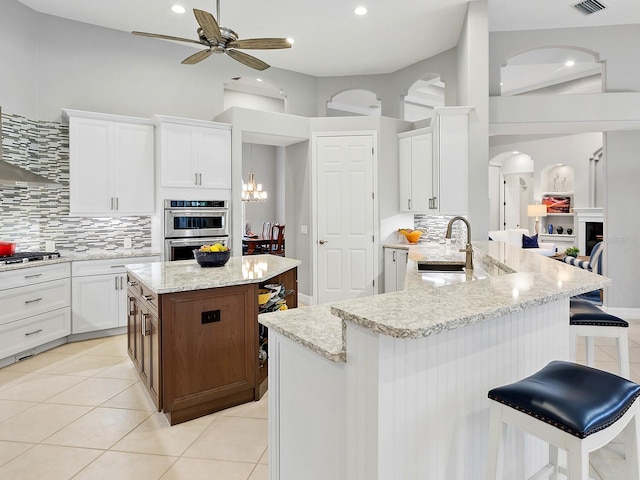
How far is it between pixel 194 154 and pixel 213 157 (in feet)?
0.80

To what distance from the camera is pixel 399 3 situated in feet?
14.3

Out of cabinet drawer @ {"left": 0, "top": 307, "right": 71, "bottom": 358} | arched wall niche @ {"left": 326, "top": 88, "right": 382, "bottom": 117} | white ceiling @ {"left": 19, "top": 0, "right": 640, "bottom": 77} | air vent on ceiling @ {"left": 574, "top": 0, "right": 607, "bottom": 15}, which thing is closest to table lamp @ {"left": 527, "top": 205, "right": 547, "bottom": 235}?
arched wall niche @ {"left": 326, "top": 88, "right": 382, "bottom": 117}

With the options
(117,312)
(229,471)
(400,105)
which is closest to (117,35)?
(117,312)

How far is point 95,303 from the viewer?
14.1 feet

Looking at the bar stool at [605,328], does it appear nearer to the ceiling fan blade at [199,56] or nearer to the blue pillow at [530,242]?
the ceiling fan blade at [199,56]

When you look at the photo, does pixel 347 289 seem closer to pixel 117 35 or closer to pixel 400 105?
pixel 400 105

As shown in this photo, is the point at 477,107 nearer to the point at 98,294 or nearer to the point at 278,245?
the point at 98,294

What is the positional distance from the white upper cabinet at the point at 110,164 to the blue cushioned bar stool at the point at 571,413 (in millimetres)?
4465

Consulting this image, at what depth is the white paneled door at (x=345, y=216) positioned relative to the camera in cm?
573

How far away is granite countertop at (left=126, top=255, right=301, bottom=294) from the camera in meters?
2.52

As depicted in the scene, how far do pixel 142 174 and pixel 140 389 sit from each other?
2615 mm

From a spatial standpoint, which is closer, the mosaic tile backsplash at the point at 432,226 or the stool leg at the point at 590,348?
the stool leg at the point at 590,348

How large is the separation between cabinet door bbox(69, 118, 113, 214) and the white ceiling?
1316mm

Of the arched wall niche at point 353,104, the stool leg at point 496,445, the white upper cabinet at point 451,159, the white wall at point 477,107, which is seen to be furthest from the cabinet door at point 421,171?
the stool leg at point 496,445
